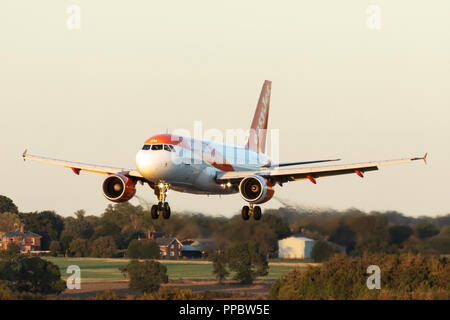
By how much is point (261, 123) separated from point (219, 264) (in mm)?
17163

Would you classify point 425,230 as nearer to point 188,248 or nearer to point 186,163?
point 188,248

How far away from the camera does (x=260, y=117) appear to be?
9125cm

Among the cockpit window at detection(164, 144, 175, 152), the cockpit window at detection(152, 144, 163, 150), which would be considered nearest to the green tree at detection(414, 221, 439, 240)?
the cockpit window at detection(164, 144, 175, 152)

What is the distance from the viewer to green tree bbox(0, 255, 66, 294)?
326 feet

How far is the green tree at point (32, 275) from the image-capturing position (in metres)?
99.4

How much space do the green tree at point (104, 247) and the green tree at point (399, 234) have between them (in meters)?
34.3

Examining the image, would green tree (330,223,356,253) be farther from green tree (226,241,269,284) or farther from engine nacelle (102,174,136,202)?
engine nacelle (102,174,136,202)

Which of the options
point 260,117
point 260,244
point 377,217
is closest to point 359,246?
point 377,217

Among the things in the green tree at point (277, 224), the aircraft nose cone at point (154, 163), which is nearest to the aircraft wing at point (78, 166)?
the aircraft nose cone at point (154, 163)

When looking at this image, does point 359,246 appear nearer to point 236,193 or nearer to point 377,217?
point 377,217

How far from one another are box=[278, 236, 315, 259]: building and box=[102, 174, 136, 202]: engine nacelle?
20315mm

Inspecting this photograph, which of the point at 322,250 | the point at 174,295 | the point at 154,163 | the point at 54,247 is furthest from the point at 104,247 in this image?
the point at 154,163

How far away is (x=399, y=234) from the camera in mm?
80688
